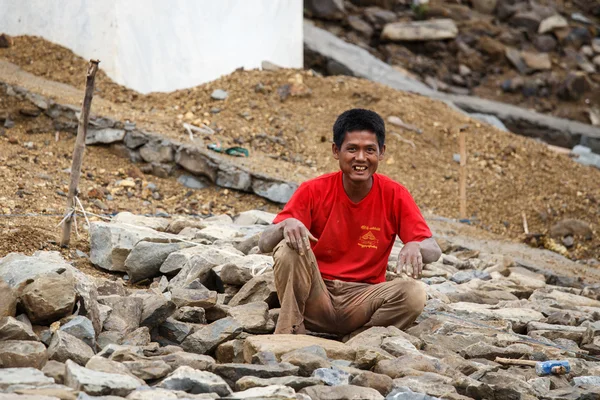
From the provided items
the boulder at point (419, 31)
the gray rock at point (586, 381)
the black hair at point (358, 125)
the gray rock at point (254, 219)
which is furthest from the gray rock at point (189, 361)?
the boulder at point (419, 31)

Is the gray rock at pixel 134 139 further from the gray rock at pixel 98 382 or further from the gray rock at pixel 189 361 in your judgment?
the gray rock at pixel 98 382

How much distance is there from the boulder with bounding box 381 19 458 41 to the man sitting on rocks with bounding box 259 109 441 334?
1420cm

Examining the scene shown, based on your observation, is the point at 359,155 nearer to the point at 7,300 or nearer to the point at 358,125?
the point at 358,125

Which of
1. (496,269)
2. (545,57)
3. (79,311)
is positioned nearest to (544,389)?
(79,311)

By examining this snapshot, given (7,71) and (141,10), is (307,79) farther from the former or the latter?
(7,71)

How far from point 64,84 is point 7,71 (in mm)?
682

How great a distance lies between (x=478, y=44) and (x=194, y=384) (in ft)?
54.7

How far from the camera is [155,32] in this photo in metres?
11.0

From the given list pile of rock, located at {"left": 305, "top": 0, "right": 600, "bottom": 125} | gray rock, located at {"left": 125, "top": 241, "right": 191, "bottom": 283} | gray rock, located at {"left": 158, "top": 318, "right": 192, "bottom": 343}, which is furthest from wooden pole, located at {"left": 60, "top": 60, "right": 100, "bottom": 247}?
pile of rock, located at {"left": 305, "top": 0, "right": 600, "bottom": 125}

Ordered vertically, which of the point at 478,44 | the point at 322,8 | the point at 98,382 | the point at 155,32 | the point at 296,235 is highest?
the point at 322,8

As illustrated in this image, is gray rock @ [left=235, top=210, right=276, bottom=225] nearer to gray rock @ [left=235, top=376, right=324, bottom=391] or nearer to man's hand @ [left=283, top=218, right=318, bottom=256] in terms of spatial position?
man's hand @ [left=283, top=218, right=318, bottom=256]

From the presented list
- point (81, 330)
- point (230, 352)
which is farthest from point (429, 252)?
point (81, 330)

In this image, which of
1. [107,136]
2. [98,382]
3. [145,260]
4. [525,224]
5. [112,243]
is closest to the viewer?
[98,382]

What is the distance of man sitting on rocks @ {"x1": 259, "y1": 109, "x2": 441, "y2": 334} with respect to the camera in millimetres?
4863
